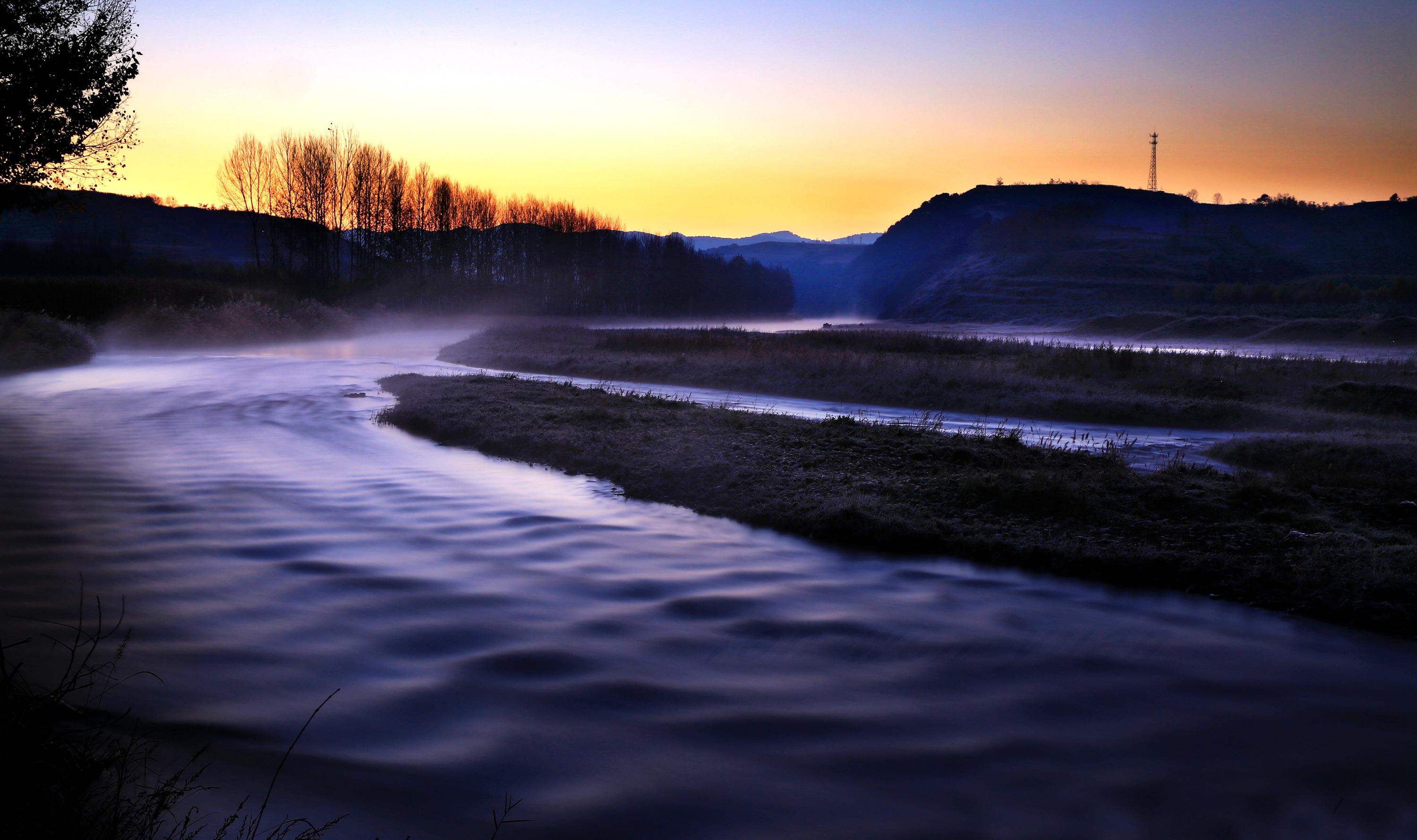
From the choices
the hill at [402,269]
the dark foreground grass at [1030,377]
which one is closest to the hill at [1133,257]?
the hill at [402,269]

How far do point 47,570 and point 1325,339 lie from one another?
61489 millimetres

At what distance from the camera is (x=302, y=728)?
15.7ft

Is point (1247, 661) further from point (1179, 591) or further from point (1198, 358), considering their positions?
point (1198, 358)

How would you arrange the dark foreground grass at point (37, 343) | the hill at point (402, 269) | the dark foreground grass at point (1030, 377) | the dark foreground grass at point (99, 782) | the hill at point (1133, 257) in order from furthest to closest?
the hill at point (1133, 257), the hill at point (402, 269), the dark foreground grass at point (37, 343), the dark foreground grass at point (1030, 377), the dark foreground grass at point (99, 782)

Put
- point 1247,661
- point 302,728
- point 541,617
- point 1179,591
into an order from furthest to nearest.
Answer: point 1179,591 → point 541,617 → point 1247,661 → point 302,728

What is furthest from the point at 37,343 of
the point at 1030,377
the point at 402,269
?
the point at 402,269

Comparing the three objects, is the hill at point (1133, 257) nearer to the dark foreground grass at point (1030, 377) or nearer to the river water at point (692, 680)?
the dark foreground grass at point (1030, 377)

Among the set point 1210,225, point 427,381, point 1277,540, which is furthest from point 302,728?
point 1210,225

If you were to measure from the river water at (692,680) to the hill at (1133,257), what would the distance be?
8163cm

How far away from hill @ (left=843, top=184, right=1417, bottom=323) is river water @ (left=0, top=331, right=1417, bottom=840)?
81.6 meters

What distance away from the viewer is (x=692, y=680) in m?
6.03

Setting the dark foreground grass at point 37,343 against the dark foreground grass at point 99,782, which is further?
the dark foreground grass at point 37,343

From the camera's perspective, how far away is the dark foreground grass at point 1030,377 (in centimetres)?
2172

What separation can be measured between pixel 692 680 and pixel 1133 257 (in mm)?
142103
